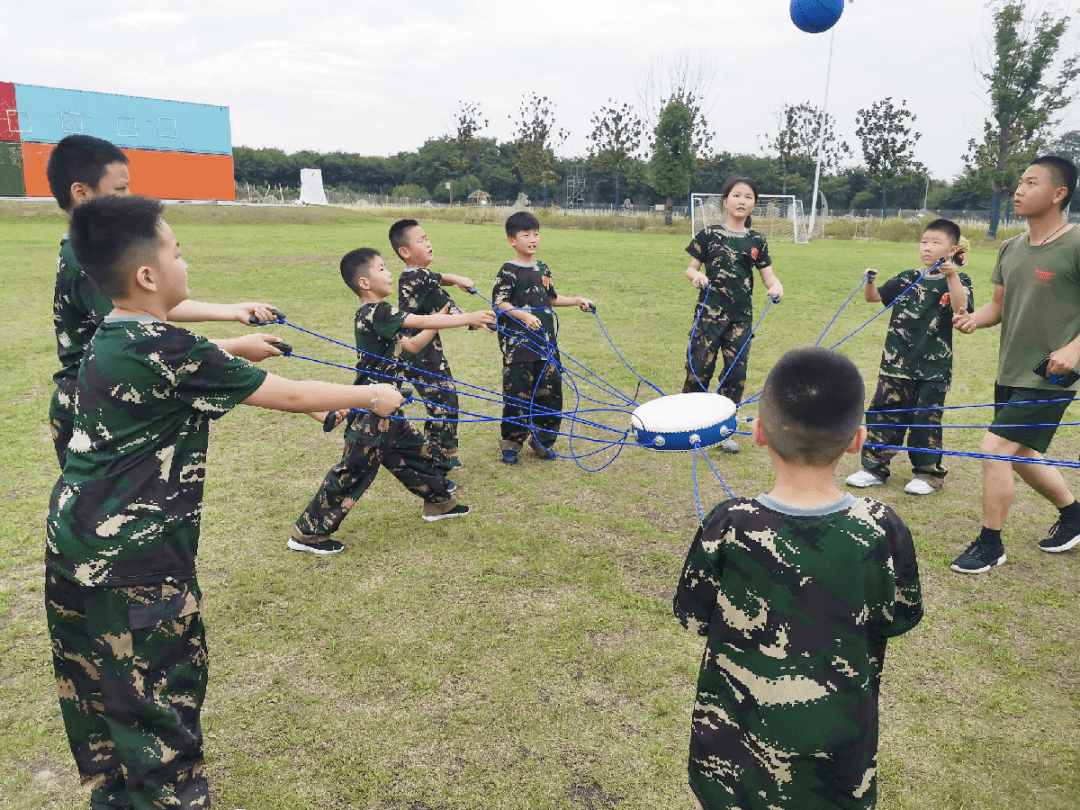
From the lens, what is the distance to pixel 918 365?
5.16m

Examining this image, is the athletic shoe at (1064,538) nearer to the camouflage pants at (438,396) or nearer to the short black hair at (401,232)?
the camouflage pants at (438,396)

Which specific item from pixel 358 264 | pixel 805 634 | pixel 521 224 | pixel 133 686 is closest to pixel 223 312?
pixel 358 264

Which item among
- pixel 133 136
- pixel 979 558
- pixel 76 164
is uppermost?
pixel 133 136

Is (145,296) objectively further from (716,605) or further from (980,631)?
(980,631)

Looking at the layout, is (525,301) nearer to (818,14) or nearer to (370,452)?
(370,452)

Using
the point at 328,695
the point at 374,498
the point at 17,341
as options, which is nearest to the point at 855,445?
the point at 328,695

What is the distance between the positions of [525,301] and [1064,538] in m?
3.97

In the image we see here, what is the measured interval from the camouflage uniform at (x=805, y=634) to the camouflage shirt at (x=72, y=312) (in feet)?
8.47

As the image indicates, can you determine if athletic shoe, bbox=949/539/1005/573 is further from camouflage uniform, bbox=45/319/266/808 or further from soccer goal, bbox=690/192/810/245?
soccer goal, bbox=690/192/810/245

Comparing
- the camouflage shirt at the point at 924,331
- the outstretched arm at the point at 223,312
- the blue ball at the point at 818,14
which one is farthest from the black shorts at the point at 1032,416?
the blue ball at the point at 818,14

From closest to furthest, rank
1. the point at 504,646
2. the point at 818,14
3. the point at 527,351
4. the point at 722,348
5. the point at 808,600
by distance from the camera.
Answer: the point at 808,600, the point at 504,646, the point at 527,351, the point at 722,348, the point at 818,14

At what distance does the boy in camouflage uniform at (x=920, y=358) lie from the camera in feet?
16.4

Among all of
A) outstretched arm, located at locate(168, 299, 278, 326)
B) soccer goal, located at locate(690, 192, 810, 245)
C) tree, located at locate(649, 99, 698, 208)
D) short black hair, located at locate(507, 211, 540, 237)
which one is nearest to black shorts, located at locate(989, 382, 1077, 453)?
short black hair, located at locate(507, 211, 540, 237)

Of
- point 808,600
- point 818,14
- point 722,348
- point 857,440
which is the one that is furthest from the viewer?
point 818,14
